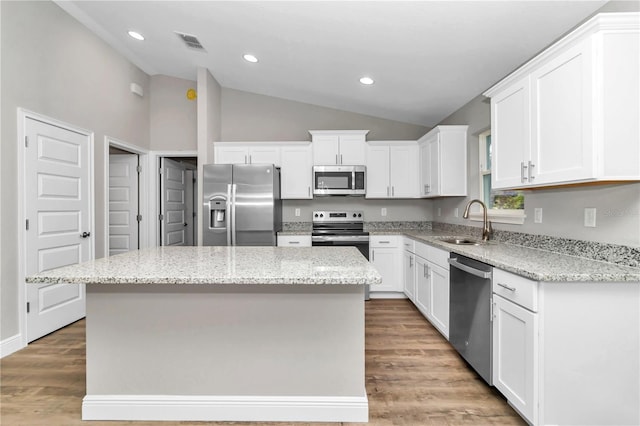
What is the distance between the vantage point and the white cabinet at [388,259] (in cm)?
434

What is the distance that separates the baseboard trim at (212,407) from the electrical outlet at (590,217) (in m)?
1.75

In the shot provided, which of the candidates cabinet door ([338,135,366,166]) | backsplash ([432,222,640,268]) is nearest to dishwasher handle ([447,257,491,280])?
backsplash ([432,222,640,268])

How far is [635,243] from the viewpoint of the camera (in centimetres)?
180

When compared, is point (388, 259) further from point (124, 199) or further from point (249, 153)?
point (124, 199)

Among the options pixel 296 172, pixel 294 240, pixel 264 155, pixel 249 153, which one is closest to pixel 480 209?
pixel 294 240

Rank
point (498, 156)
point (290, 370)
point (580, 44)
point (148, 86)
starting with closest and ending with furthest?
point (580, 44)
point (290, 370)
point (498, 156)
point (148, 86)

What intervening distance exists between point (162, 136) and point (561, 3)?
4.81 m

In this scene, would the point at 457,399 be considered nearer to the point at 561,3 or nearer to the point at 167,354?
the point at 167,354

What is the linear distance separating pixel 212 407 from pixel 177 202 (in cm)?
428

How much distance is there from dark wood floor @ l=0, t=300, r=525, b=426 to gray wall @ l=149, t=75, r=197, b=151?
2.84 meters

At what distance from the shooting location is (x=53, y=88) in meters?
3.23

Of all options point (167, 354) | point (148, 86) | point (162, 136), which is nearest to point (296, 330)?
point (167, 354)

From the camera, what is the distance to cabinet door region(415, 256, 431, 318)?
340cm

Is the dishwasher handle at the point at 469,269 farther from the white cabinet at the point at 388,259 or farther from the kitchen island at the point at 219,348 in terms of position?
the white cabinet at the point at 388,259
